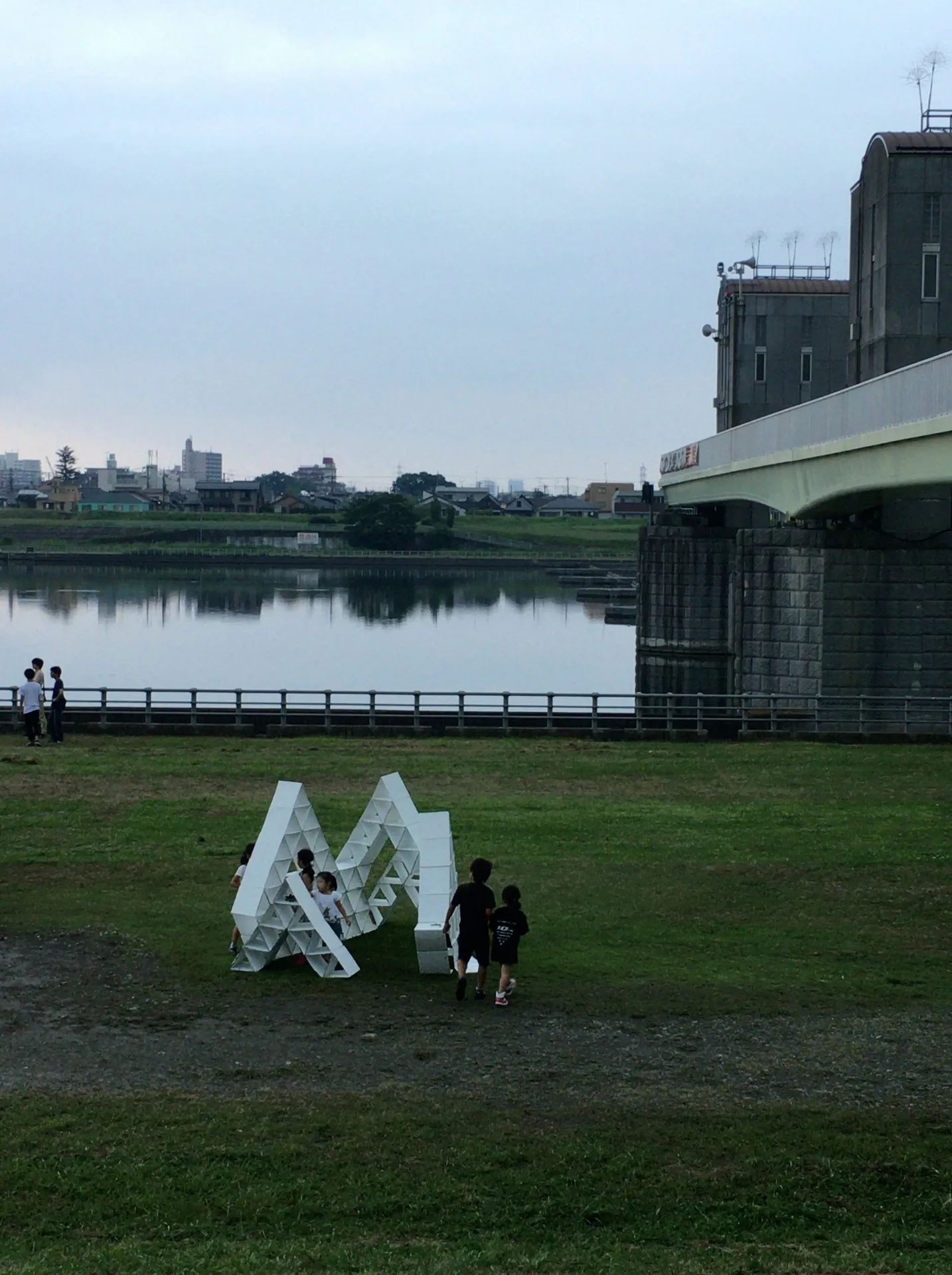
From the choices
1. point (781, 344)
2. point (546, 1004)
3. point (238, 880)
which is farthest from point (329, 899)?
point (781, 344)

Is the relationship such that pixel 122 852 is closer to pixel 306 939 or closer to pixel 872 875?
pixel 306 939

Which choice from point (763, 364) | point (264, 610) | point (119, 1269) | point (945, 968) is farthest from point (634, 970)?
point (264, 610)

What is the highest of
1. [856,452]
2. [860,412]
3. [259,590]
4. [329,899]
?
[860,412]

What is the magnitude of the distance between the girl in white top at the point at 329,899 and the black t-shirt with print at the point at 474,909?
1.88 m

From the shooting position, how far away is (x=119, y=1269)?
9.34m

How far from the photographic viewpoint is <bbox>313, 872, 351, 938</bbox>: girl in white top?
16.3 metres

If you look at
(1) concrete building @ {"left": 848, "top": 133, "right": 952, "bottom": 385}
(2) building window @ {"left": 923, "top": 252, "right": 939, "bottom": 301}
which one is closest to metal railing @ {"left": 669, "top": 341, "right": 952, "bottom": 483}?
(1) concrete building @ {"left": 848, "top": 133, "right": 952, "bottom": 385}

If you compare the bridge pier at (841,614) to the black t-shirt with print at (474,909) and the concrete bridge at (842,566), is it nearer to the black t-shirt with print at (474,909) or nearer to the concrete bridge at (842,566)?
the concrete bridge at (842,566)

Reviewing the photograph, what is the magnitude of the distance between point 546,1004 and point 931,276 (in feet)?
146

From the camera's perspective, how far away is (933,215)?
173 feet

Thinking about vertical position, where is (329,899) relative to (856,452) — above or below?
below

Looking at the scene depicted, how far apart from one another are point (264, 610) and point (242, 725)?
92.0 meters

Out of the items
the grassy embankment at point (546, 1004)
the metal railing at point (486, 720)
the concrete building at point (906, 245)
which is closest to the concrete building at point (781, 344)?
the concrete building at point (906, 245)

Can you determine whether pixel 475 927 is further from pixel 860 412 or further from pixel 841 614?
pixel 841 614
